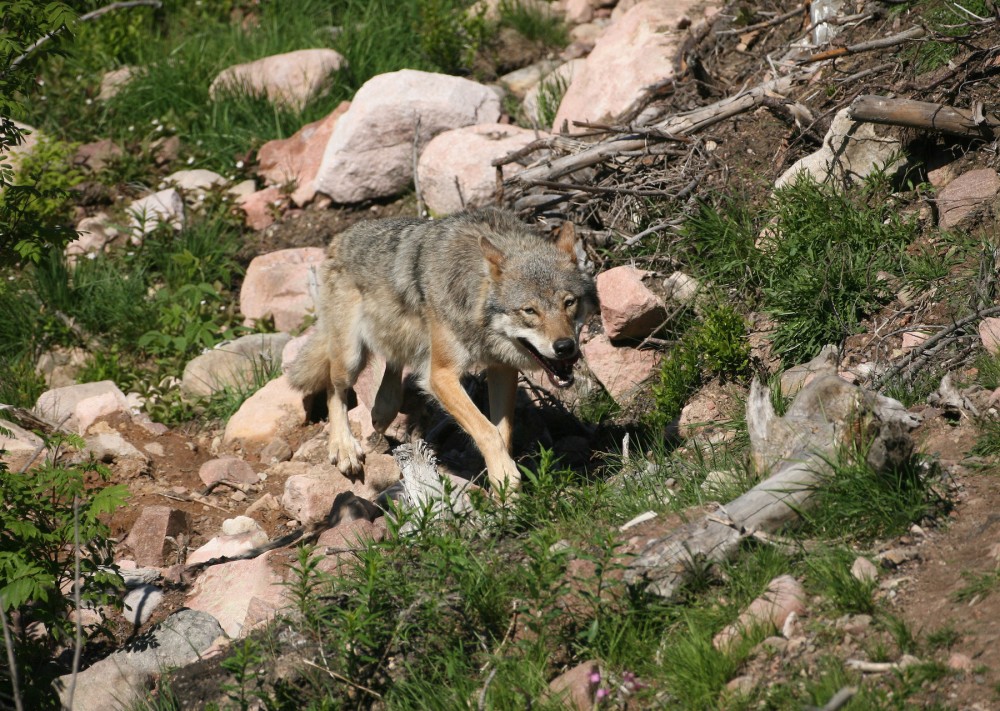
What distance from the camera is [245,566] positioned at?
547cm

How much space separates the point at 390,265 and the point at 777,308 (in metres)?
2.79

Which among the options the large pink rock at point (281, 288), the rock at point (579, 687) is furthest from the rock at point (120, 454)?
the rock at point (579, 687)

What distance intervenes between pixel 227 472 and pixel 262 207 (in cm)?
401

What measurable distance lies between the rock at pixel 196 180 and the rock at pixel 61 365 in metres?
2.19

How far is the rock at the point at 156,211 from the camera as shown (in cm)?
988

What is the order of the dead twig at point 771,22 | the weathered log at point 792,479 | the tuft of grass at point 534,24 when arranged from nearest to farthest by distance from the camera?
the weathered log at point 792,479 < the dead twig at point 771,22 < the tuft of grass at point 534,24

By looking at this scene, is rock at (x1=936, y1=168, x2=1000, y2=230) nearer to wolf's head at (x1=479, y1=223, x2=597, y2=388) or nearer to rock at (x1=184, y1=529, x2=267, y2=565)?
wolf's head at (x1=479, y1=223, x2=597, y2=388)

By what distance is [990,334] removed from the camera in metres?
5.46

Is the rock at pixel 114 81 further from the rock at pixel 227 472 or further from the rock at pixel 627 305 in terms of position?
the rock at pixel 627 305

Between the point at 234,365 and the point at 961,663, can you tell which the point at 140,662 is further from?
the point at 234,365

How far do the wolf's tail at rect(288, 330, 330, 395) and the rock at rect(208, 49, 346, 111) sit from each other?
451 centimetres

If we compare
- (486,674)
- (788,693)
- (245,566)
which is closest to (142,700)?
(245,566)

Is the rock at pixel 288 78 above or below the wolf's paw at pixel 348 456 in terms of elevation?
above

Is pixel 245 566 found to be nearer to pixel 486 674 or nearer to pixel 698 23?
pixel 486 674
